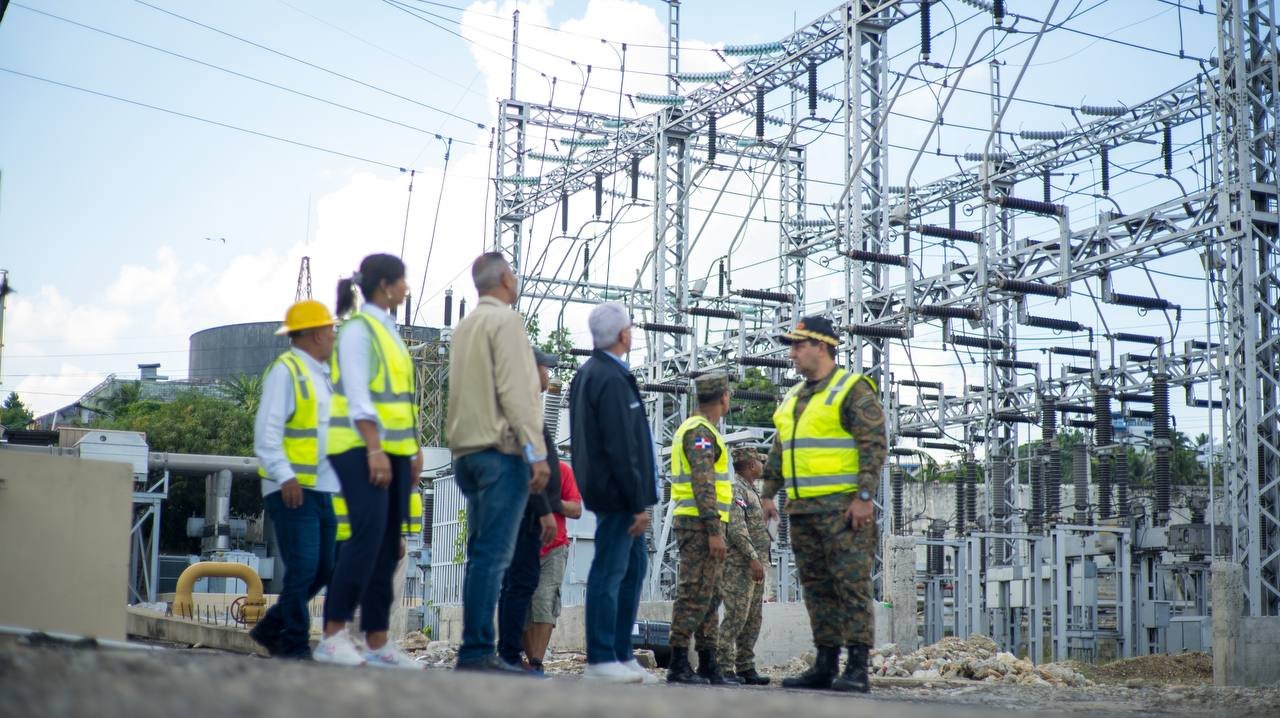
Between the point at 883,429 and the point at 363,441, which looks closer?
the point at 363,441

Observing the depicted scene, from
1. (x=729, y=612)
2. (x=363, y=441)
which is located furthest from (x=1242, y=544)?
(x=363, y=441)

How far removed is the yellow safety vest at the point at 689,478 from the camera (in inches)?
304

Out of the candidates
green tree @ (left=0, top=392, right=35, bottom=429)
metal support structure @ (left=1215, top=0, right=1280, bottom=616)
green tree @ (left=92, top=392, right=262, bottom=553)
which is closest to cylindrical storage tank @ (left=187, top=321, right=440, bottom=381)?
green tree @ (left=0, top=392, right=35, bottom=429)

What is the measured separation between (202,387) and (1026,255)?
63949mm

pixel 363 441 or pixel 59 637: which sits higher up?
pixel 363 441

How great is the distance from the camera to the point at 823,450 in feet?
22.6

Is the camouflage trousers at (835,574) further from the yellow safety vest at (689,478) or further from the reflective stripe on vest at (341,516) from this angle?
the reflective stripe on vest at (341,516)

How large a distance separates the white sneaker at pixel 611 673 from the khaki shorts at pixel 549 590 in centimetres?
162

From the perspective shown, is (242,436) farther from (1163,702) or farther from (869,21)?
(1163,702)

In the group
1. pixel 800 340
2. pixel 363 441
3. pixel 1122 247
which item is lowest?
pixel 363 441

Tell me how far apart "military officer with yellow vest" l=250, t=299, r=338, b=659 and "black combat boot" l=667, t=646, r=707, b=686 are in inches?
81.2

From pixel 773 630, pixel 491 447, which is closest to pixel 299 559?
pixel 491 447

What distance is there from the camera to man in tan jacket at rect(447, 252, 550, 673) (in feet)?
18.1

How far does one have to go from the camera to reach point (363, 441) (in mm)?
5375
